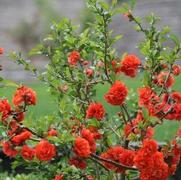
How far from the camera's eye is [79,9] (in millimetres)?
13734

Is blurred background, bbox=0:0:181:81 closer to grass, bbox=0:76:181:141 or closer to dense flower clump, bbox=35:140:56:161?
grass, bbox=0:76:181:141

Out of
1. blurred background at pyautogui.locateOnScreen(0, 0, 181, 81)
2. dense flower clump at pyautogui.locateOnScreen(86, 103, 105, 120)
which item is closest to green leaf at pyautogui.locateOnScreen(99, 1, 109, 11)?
dense flower clump at pyautogui.locateOnScreen(86, 103, 105, 120)

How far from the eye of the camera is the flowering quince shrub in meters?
2.88

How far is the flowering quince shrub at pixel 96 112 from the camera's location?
2885mm

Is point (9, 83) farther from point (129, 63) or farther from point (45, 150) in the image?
point (129, 63)

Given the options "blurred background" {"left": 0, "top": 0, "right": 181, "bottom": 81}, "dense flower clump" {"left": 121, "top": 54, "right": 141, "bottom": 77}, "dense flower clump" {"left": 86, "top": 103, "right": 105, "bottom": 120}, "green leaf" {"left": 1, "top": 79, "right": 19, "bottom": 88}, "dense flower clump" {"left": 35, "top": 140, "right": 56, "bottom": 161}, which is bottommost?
"dense flower clump" {"left": 35, "top": 140, "right": 56, "bottom": 161}

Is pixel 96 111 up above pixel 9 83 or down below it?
below

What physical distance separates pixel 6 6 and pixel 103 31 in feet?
37.8

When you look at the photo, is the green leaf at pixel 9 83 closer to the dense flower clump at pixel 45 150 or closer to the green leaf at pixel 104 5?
the dense flower clump at pixel 45 150

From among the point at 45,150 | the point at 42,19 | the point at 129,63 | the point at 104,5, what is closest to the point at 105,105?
the point at 129,63

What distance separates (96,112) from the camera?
3.12 m

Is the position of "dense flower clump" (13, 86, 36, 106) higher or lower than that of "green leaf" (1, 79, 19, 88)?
lower

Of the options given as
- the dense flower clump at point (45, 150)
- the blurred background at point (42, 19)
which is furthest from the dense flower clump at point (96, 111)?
the blurred background at point (42, 19)

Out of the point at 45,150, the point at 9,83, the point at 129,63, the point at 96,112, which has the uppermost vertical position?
the point at 129,63
